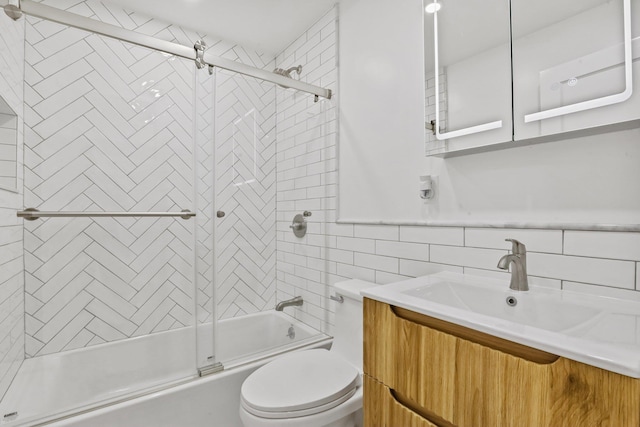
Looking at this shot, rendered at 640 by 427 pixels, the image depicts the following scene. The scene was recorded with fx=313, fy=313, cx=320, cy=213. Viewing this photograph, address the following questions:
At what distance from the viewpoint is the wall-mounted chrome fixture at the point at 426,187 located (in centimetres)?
140

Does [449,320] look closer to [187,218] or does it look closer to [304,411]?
[304,411]

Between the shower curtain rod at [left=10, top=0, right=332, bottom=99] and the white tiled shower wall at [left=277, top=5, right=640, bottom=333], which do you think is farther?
the shower curtain rod at [left=10, top=0, right=332, bottom=99]

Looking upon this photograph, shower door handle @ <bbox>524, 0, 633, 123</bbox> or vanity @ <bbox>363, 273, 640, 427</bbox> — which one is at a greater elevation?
shower door handle @ <bbox>524, 0, 633, 123</bbox>

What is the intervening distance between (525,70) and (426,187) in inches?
21.6

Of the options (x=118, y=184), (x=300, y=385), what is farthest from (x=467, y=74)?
(x=118, y=184)

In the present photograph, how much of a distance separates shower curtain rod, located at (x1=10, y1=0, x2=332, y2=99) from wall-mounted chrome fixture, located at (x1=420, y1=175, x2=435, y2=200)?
98 centimetres

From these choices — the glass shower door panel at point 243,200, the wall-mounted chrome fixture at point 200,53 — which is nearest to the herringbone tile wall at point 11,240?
the wall-mounted chrome fixture at point 200,53

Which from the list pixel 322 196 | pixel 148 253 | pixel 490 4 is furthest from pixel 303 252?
pixel 490 4

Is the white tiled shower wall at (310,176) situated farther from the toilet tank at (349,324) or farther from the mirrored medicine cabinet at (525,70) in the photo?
the mirrored medicine cabinet at (525,70)

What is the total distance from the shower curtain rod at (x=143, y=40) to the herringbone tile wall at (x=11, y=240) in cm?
23

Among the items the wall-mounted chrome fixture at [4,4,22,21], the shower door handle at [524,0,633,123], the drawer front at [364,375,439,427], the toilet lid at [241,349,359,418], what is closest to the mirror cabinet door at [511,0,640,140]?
the shower door handle at [524,0,633,123]

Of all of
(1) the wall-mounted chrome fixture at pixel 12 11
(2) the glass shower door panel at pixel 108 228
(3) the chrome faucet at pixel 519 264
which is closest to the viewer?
(3) the chrome faucet at pixel 519 264

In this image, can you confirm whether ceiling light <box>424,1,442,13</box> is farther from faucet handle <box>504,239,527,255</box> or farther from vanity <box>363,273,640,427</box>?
vanity <box>363,273,640,427</box>

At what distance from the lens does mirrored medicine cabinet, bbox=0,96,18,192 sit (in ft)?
4.71
